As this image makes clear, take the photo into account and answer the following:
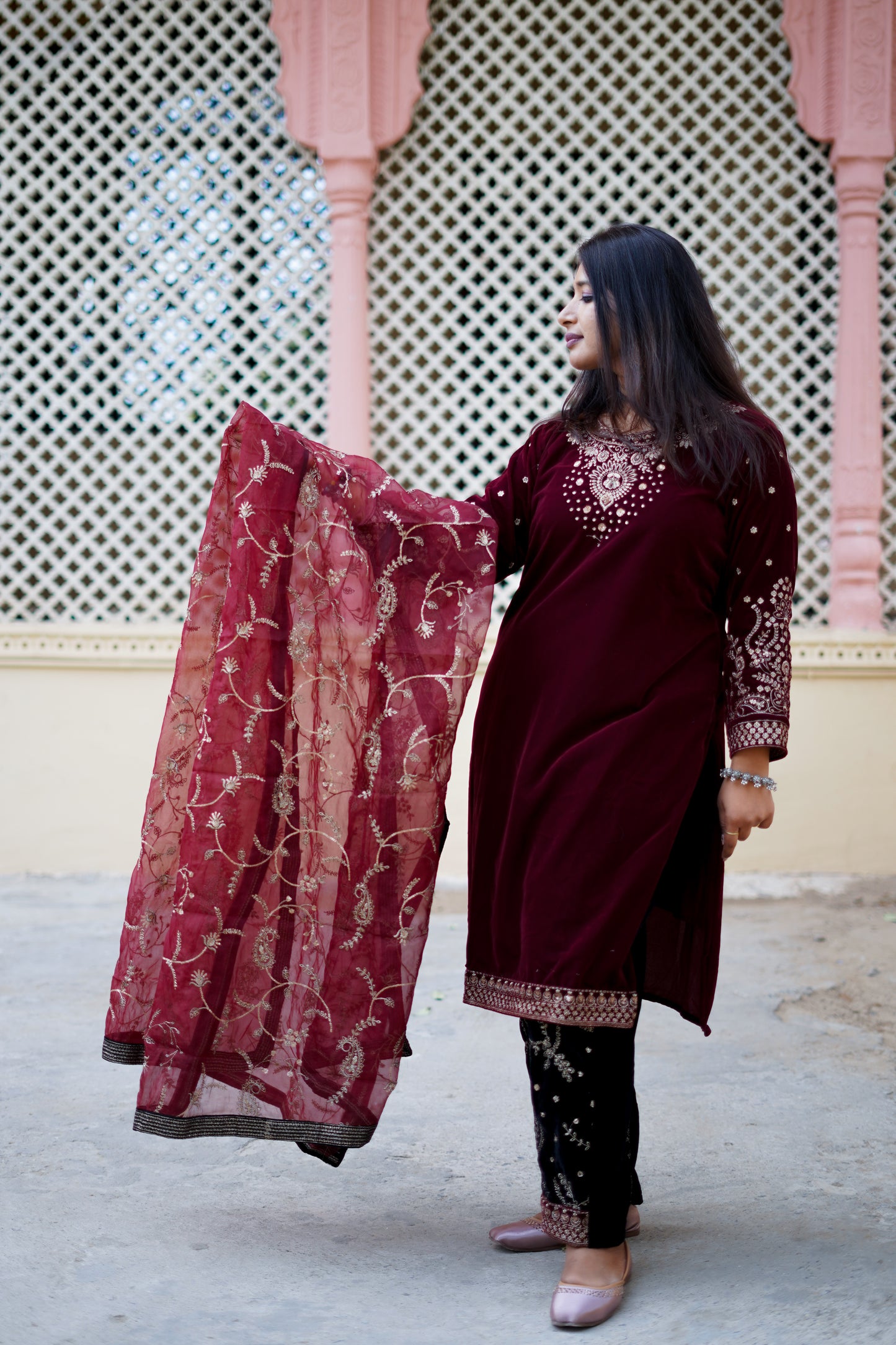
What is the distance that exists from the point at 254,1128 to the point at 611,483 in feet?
3.62

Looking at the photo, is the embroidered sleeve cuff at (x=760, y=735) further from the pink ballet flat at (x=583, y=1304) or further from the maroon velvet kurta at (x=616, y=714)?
the pink ballet flat at (x=583, y=1304)

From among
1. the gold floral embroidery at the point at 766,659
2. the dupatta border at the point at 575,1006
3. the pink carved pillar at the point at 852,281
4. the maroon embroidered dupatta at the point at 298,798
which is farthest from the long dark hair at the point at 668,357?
the pink carved pillar at the point at 852,281

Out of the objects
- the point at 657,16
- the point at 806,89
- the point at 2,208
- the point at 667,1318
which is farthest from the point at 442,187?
the point at 667,1318

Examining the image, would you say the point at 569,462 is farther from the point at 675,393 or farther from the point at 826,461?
the point at 826,461

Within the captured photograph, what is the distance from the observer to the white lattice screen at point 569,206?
16.9 ft

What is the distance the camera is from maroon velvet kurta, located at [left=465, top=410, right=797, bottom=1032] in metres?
1.77

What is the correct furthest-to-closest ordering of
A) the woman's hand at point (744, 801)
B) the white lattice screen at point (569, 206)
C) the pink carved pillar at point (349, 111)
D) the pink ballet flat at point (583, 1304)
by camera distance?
1. the white lattice screen at point (569, 206)
2. the pink carved pillar at point (349, 111)
3. the woman's hand at point (744, 801)
4. the pink ballet flat at point (583, 1304)

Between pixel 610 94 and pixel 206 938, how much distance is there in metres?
4.43

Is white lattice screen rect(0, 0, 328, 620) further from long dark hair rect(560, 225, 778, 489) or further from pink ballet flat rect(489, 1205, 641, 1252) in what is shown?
pink ballet flat rect(489, 1205, 641, 1252)

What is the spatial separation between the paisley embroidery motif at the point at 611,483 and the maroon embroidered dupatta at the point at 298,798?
0.18 meters

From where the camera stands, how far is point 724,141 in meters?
5.16

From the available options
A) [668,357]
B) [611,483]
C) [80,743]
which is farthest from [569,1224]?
[80,743]

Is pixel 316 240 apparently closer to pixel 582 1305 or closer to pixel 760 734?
pixel 760 734

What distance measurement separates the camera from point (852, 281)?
5.05 metres
